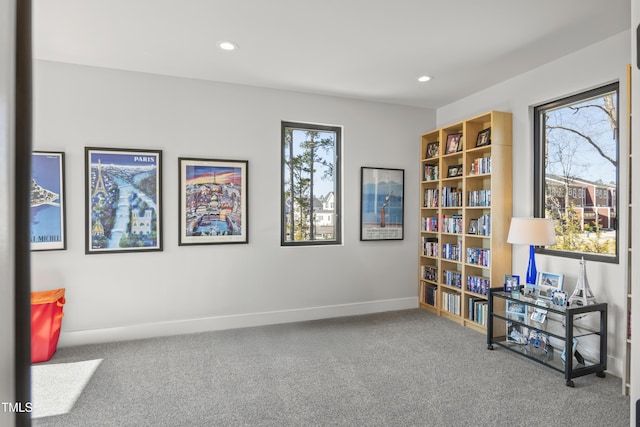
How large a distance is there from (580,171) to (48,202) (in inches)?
184

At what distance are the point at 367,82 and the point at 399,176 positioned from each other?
1313 millimetres

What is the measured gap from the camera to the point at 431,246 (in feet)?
15.2

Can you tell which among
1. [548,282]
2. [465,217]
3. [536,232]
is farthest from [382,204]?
[548,282]

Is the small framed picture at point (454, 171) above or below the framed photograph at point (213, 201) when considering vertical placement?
above

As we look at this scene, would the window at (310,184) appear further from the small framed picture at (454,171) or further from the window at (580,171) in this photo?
the window at (580,171)

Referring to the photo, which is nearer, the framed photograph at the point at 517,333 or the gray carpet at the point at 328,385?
the gray carpet at the point at 328,385

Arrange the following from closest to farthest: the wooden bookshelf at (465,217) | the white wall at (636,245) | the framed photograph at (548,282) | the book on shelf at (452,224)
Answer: the white wall at (636,245), the framed photograph at (548,282), the wooden bookshelf at (465,217), the book on shelf at (452,224)

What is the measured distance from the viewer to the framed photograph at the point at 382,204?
4.54 metres

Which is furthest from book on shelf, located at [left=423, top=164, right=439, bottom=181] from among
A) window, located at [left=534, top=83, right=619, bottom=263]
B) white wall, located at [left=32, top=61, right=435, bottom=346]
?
window, located at [left=534, top=83, right=619, bottom=263]

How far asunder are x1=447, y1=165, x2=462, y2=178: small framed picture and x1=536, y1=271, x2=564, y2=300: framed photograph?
4.50ft

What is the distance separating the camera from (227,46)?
3.07 metres

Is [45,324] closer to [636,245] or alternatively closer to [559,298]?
[636,245]

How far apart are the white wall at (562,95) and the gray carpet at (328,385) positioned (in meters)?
0.63

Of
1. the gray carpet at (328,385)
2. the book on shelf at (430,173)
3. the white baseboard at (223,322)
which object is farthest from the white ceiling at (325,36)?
the gray carpet at (328,385)
